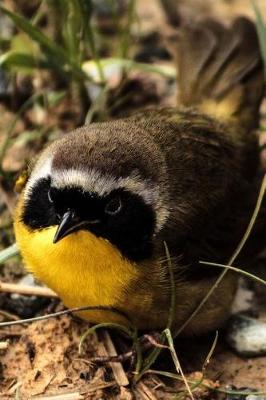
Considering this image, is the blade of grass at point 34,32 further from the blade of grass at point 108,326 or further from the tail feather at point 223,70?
the blade of grass at point 108,326

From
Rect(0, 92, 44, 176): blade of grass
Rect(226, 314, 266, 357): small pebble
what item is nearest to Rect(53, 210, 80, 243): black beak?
Rect(226, 314, 266, 357): small pebble

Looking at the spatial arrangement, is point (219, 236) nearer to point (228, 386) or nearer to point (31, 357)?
point (228, 386)

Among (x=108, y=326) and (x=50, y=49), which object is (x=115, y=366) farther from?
(x=50, y=49)

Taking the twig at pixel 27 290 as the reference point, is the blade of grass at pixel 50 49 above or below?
above

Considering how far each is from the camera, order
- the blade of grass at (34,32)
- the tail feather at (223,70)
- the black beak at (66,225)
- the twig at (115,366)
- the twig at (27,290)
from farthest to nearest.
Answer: the tail feather at (223,70)
the blade of grass at (34,32)
the twig at (27,290)
the twig at (115,366)
the black beak at (66,225)

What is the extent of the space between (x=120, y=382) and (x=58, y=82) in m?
2.65

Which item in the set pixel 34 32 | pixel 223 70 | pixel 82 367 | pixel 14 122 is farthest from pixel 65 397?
pixel 223 70

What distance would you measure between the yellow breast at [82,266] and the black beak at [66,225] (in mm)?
158

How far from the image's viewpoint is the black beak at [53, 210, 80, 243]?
11.6 ft

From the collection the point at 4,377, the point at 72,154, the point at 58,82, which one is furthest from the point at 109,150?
the point at 58,82

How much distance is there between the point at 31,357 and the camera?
13.8ft

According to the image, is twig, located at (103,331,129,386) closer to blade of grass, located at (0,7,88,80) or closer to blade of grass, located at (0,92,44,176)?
blade of grass, located at (0,92,44,176)

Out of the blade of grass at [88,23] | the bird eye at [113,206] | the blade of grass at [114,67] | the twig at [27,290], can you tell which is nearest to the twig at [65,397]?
the twig at [27,290]

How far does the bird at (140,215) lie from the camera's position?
363 centimetres
